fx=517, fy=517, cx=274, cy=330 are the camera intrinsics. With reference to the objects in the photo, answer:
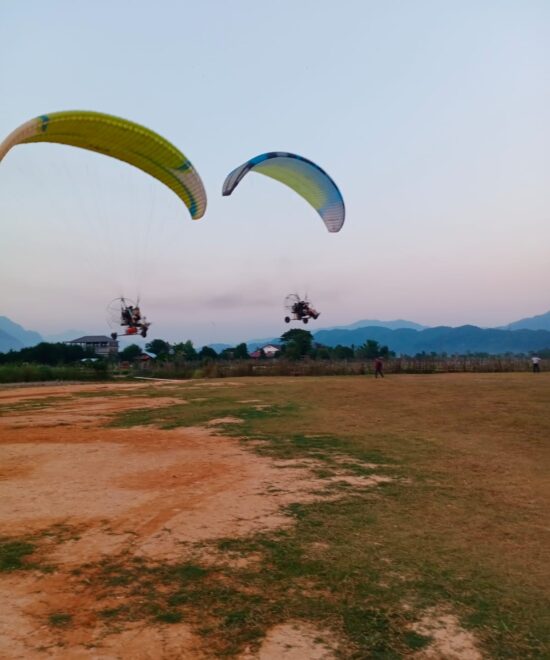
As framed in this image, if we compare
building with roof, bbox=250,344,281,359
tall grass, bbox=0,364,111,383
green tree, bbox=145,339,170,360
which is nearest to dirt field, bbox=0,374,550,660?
tall grass, bbox=0,364,111,383

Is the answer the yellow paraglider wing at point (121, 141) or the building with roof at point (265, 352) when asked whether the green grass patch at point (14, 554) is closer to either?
the yellow paraglider wing at point (121, 141)

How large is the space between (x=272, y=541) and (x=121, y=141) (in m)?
12.2

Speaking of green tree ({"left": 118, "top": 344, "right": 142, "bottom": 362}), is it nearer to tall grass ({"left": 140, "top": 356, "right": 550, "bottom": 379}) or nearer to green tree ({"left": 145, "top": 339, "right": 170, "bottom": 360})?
green tree ({"left": 145, "top": 339, "right": 170, "bottom": 360})

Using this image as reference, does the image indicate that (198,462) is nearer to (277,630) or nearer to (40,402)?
(277,630)

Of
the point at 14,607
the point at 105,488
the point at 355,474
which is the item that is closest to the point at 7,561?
the point at 14,607

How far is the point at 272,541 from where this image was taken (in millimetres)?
6285

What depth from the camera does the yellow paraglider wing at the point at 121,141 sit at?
12516mm

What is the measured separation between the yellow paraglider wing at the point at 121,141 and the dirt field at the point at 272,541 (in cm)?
766

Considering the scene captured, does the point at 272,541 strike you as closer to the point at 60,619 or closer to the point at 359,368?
the point at 60,619

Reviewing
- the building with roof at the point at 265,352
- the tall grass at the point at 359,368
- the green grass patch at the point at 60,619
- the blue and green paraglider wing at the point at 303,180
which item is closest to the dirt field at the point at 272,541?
the green grass patch at the point at 60,619

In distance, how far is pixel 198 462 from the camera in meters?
10.4

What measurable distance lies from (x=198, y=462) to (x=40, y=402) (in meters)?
14.5

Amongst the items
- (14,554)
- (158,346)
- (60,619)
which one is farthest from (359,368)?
(158,346)

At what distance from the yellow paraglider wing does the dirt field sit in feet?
25.1
